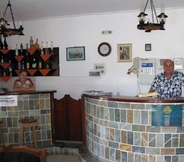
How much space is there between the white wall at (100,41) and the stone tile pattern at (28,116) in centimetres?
97

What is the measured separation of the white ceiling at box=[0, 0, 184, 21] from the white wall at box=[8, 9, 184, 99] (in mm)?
233

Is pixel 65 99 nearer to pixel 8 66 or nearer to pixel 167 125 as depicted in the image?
pixel 8 66

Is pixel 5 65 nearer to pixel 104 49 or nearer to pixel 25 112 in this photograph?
pixel 25 112

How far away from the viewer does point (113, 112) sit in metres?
3.29

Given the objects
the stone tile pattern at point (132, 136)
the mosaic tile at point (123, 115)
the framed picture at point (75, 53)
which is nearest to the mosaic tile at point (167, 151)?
the stone tile pattern at point (132, 136)

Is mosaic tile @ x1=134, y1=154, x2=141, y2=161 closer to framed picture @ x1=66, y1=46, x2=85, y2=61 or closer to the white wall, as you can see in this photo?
the white wall

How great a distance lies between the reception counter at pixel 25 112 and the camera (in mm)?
4375

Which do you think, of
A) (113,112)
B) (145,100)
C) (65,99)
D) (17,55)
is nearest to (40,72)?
(17,55)

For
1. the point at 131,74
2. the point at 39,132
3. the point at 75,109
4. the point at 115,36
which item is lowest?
the point at 39,132

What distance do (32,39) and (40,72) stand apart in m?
0.84

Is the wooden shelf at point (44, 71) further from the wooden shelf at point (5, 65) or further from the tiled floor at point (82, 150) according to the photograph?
the tiled floor at point (82, 150)

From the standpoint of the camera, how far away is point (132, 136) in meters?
3.15

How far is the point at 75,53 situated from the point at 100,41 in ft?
2.11

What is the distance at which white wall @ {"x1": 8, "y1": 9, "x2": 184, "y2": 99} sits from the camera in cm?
483
